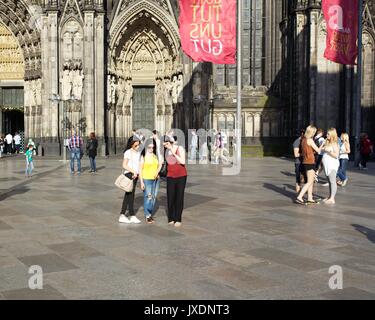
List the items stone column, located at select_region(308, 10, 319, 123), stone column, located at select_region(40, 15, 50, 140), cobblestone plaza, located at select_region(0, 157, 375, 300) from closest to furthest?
1. cobblestone plaza, located at select_region(0, 157, 375, 300)
2. stone column, located at select_region(308, 10, 319, 123)
3. stone column, located at select_region(40, 15, 50, 140)

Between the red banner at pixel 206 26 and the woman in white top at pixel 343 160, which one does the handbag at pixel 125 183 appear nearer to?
the woman in white top at pixel 343 160

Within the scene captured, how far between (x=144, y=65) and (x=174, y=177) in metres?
27.1

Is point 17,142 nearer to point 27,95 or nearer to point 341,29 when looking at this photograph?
point 27,95

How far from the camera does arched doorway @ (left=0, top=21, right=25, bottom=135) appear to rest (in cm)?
3331

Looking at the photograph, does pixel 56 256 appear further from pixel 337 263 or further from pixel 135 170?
pixel 337 263

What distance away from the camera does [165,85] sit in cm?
3388

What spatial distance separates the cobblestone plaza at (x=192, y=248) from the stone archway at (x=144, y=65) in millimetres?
21352

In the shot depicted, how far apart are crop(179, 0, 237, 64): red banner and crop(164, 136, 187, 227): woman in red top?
839 cm

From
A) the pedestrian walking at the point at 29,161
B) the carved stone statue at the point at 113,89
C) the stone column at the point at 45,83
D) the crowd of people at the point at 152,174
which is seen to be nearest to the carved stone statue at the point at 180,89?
the carved stone statue at the point at 113,89

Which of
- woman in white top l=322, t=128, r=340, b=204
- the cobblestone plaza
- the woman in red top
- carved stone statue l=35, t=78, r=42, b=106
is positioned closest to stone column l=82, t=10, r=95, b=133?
carved stone statue l=35, t=78, r=42, b=106

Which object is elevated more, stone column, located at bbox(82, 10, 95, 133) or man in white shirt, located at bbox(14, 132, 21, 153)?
stone column, located at bbox(82, 10, 95, 133)

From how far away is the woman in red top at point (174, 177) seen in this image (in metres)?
8.43

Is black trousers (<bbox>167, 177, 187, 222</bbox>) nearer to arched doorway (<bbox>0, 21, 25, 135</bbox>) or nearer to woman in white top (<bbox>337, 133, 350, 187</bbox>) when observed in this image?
woman in white top (<bbox>337, 133, 350, 187</bbox>)

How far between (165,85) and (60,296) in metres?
30.0
